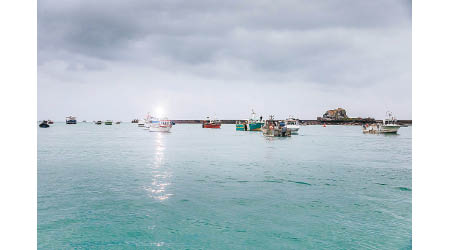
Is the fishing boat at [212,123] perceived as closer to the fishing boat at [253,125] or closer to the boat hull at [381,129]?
the fishing boat at [253,125]

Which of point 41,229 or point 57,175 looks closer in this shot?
point 41,229

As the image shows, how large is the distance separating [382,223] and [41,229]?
40.7ft

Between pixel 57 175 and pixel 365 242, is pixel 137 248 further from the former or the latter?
pixel 57 175

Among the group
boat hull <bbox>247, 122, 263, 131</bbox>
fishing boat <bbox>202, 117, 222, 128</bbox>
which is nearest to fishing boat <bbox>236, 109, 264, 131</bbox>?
boat hull <bbox>247, 122, 263, 131</bbox>

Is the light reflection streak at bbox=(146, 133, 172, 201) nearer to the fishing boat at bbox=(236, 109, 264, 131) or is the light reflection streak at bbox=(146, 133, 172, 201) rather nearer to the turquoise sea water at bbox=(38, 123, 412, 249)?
the turquoise sea water at bbox=(38, 123, 412, 249)

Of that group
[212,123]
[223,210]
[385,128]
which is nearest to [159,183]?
[223,210]

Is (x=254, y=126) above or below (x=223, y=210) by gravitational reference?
above

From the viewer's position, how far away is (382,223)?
408 inches

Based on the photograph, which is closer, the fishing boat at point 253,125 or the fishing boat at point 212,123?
the fishing boat at point 253,125

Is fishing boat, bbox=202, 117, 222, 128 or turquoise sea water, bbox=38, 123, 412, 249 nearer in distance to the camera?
turquoise sea water, bbox=38, 123, 412, 249

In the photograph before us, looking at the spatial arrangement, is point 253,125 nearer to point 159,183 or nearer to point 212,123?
point 212,123

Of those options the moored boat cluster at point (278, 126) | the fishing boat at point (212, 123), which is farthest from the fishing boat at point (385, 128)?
the fishing boat at point (212, 123)
